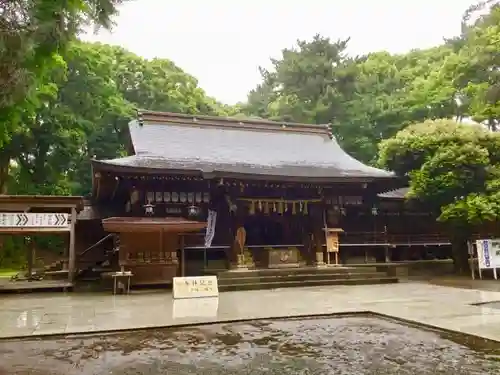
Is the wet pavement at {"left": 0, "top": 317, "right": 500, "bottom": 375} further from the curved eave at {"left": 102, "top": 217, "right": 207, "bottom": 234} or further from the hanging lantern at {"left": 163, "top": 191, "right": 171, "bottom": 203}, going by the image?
the hanging lantern at {"left": 163, "top": 191, "right": 171, "bottom": 203}

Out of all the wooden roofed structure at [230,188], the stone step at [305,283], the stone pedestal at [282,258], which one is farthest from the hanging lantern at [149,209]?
the stone pedestal at [282,258]

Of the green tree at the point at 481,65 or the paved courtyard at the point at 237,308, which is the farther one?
the green tree at the point at 481,65

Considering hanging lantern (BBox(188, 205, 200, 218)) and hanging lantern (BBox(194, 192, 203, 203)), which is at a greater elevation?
hanging lantern (BBox(194, 192, 203, 203))

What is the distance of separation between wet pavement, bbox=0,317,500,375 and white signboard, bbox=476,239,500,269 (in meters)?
8.47

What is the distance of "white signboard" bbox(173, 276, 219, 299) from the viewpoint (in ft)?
33.4

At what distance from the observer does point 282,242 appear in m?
16.5

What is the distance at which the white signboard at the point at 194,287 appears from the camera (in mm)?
10178

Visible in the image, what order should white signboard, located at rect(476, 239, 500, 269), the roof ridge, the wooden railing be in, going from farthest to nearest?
the roof ridge → the wooden railing → white signboard, located at rect(476, 239, 500, 269)

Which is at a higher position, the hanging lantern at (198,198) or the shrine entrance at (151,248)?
the hanging lantern at (198,198)

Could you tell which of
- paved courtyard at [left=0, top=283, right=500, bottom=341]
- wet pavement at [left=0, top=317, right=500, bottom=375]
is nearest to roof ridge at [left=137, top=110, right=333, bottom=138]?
paved courtyard at [left=0, top=283, right=500, bottom=341]

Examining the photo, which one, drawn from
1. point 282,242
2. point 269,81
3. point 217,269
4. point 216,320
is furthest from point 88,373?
point 269,81

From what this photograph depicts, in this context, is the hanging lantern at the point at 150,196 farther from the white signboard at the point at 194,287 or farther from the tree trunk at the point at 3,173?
the tree trunk at the point at 3,173

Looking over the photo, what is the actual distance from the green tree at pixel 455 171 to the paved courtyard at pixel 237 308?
3.57 meters

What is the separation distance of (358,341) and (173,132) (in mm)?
13737
